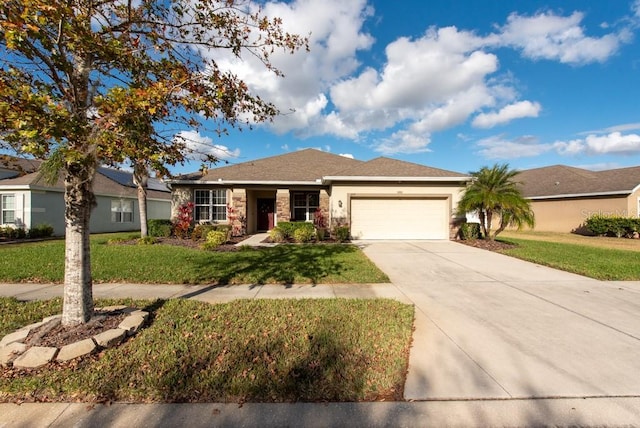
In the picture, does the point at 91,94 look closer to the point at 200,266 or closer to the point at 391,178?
the point at 200,266

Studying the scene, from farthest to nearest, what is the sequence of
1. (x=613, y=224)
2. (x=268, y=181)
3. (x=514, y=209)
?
(x=613, y=224) < (x=268, y=181) < (x=514, y=209)

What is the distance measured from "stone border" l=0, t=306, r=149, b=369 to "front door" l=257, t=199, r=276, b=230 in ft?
46.3

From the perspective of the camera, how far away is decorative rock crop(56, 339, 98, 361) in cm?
318

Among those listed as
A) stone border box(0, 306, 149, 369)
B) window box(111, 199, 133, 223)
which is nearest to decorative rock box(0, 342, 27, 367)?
stone border box(0, 306, 149, 369)

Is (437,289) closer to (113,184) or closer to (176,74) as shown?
(176,74)

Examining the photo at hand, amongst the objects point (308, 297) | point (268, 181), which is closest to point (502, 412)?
point (308, 297)

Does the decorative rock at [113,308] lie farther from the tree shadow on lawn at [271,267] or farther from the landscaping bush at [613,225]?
the landscaping bush at [613,225]

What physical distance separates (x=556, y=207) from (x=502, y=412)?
23710 millimetres

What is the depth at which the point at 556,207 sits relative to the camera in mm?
20734

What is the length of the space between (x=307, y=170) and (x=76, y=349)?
46.8 feet

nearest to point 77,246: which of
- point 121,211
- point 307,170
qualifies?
point 307,170

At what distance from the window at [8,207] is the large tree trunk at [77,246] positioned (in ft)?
54.9

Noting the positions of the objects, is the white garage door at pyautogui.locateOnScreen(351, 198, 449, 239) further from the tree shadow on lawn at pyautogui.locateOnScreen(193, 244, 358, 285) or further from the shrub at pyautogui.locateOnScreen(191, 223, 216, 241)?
the shrub at pyautogui.locateOnScreen(191, 223, 216, 241)

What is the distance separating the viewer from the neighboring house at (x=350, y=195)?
550 inches
